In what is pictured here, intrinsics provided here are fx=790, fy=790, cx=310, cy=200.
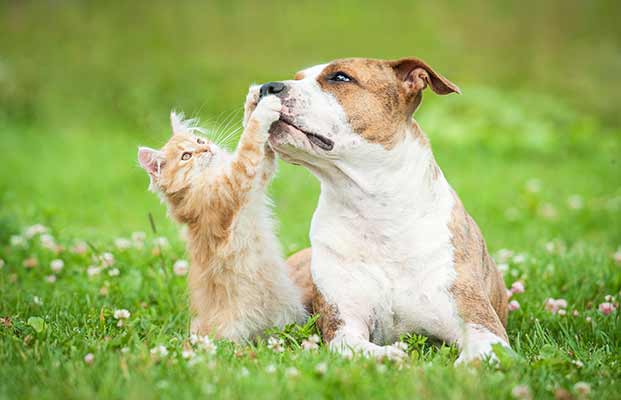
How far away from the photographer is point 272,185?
10.3 m

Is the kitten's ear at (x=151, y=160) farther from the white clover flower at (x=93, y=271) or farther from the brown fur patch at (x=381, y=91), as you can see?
the white clover flower at (x=93, y=271)

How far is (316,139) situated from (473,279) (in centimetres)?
113

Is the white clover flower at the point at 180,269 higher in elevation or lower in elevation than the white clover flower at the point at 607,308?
lower

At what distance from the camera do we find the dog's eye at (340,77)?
4.33 metres

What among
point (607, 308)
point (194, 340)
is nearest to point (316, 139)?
point (194, 340)

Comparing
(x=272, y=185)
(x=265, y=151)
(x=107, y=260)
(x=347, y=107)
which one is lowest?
(x=272, y=185)

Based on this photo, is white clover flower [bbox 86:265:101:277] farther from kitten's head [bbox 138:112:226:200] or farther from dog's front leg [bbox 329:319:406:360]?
dog's front leg [bbox 329:319:406:360]

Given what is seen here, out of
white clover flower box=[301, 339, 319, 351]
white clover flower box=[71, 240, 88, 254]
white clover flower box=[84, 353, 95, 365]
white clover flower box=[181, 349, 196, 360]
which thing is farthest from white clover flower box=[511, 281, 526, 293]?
white clover flower box=[71, 240, 88, 254]

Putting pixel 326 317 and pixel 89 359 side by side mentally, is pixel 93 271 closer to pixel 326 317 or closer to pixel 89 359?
pixel 326 317

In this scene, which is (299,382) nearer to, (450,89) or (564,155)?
(450,89)

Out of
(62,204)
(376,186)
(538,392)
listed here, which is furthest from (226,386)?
(62,204)

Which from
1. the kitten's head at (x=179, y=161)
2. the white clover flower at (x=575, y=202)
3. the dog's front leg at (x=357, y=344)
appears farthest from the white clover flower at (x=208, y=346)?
the white clover flower at (x=575, y=202)

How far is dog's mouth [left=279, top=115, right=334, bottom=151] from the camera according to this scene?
13.6 feet

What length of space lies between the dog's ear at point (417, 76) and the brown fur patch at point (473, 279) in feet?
2.16
